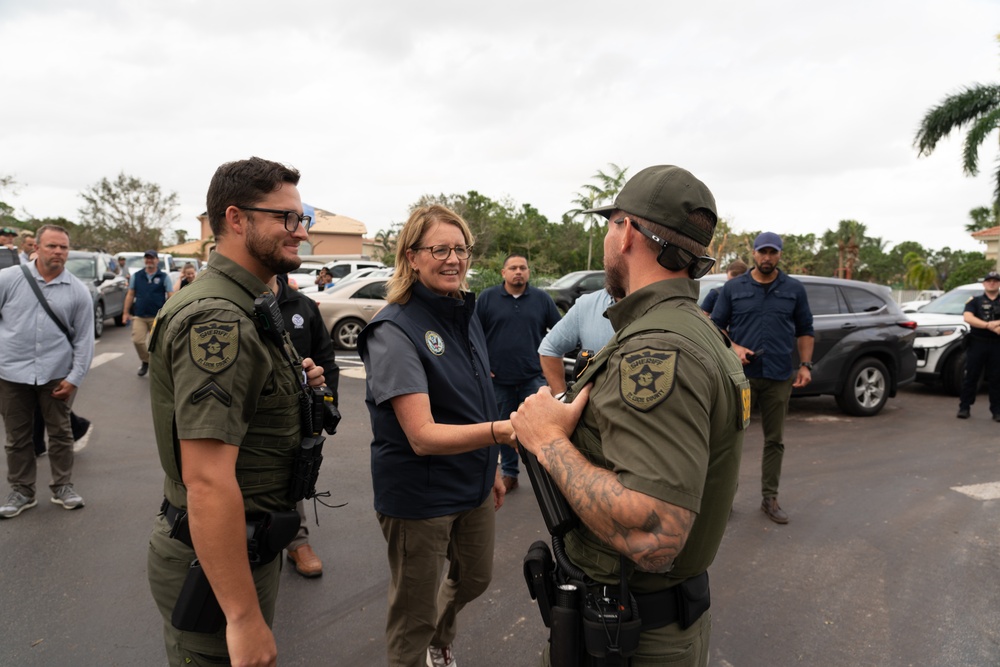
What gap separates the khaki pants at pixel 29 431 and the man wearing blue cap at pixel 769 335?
16.9 ft

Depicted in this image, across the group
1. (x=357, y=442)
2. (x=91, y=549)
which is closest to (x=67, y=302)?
(x=91, y=549)

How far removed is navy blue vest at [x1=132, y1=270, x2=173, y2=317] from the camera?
8.85 m

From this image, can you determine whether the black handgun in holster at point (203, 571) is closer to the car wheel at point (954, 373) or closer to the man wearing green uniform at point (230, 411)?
the man wearing green uniform at point (230, 411)

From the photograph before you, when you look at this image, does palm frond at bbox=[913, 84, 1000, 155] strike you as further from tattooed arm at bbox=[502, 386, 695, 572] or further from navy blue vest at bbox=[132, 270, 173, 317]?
tattooed arm at bbox=[502, 386, 695, 572]

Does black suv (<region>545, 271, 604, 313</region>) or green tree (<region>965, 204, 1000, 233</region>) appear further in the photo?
green tree (<region>965, 204, 1000, 233</region>)

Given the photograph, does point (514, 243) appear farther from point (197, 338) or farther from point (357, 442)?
point (197, 338)

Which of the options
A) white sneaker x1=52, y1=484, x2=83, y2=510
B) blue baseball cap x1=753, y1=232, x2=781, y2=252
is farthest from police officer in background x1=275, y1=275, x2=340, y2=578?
blue baseball cap x1=753, y1=232, x2=781, y2=252

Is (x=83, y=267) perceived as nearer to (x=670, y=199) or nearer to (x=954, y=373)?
(x=670, y=199)

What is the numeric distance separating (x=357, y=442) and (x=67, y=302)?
2915 millimetres

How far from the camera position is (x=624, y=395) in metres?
1.39

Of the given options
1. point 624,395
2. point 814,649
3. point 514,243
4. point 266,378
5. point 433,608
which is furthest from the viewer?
point 514,243

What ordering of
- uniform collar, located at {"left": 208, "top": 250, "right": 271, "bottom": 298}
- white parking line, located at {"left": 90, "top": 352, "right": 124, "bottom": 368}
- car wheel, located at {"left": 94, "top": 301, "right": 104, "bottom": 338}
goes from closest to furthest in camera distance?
1. uniform collar, located at {"left": 208, "top": 250, "right": 271, "bottom": 298}
2. white parking line, located at {"left": 90, "top": 352, "right": 124, "bottom": 368}
3. car wheel, located at {"left": 94, "top": 301, "right": 104, "bottom": 338}

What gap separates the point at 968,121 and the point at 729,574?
20827 millimetres

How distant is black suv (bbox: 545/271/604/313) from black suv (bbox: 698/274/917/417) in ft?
27.3
